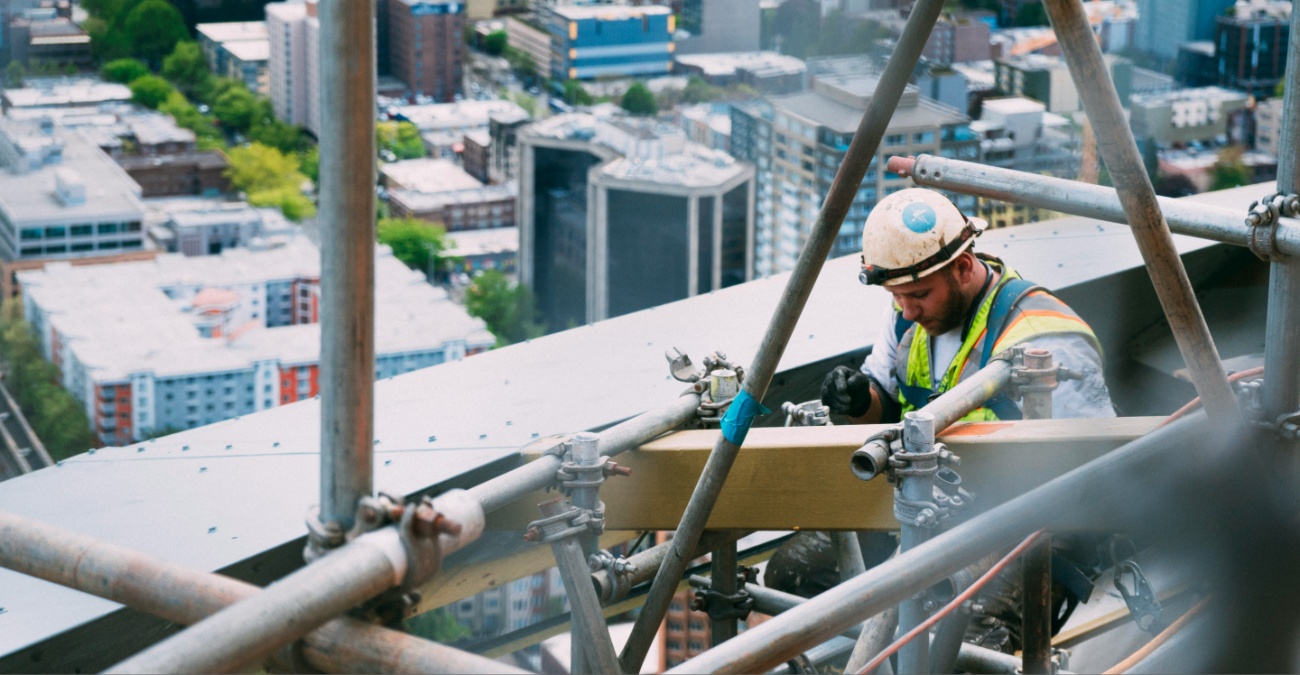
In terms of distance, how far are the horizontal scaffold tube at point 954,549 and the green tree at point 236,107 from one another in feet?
99.1

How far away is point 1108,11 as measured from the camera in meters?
21.8

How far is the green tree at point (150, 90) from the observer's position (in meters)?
29.4

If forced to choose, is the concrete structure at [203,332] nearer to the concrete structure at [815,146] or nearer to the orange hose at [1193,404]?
the concrete structure at [815,146]

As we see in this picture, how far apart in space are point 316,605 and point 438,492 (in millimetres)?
1258

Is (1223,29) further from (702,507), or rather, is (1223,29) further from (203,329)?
(702,507)

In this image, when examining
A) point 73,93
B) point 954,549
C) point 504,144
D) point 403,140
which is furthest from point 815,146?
point 73,93

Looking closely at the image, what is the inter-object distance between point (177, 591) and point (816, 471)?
947 millimetres

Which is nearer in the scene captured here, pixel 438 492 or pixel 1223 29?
pixel 438 492

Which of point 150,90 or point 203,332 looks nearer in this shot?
point 203,332

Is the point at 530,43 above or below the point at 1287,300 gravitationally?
below

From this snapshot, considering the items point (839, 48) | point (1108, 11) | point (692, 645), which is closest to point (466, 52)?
point (1108, 11)

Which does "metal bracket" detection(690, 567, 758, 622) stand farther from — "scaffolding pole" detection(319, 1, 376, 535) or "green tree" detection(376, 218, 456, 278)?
"green tree" detection(376, 218, 456, 278)

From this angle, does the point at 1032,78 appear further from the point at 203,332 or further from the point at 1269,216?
the point at 1269,216

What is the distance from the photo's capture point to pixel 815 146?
57.8ft
